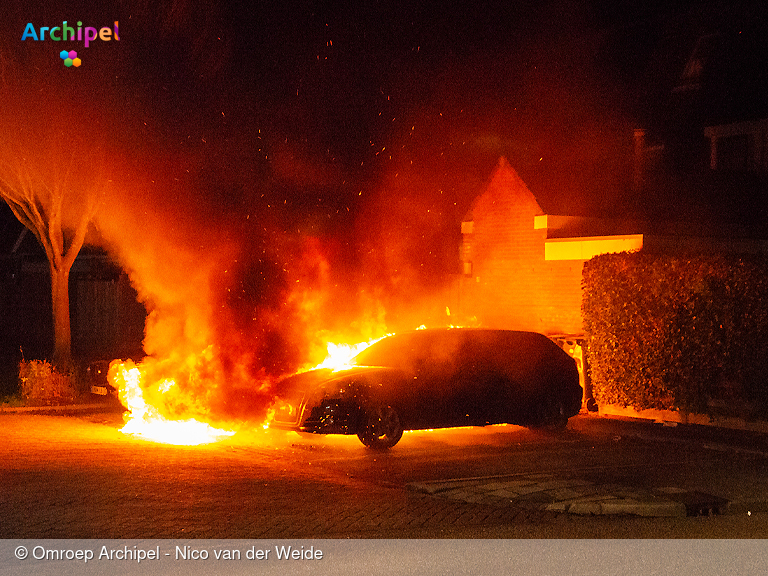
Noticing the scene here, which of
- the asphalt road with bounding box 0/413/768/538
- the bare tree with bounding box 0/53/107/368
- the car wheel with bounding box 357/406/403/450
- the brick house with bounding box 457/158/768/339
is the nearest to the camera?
the asphalt road with bounding box 0/413/768/538

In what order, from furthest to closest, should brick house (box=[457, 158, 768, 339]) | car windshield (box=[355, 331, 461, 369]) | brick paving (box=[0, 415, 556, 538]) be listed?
brick house (box=[457, 158, 768, 339]) → car windshield (box=[355, 331, 461, 369]) → brick paving (box=[0, 415, 556, 538])

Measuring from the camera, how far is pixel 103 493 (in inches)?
339

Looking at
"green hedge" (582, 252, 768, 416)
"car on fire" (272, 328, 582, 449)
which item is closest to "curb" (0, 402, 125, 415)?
"car on fire" (272, 328, 582, 449)

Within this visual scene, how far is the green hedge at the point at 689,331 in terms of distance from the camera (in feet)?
42.4

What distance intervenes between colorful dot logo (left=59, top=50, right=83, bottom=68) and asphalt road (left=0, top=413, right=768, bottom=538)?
6.31 m

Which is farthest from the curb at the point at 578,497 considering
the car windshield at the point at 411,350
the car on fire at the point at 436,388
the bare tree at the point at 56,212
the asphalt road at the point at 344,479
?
the bare tree at the point at 56,212

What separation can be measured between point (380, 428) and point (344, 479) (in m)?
1.98

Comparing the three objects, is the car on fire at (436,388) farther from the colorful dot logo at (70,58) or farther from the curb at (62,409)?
the colorful dot logo at (70,58)

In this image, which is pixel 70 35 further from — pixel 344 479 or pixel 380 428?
pixel 344 479

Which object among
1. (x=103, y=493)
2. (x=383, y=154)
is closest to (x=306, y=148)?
(x=383, y=154)

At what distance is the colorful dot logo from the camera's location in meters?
16.1

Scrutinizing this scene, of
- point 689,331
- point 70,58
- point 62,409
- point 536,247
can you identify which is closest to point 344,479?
point 689,331

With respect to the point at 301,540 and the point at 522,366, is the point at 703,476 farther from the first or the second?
the point at 301,540

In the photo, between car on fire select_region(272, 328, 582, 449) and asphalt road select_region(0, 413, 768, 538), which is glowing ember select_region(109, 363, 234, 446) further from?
car on fire select_region(272, 328, 582, 449)
